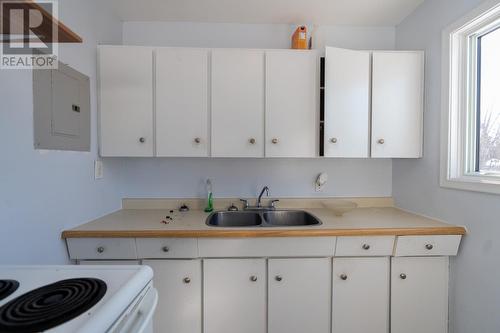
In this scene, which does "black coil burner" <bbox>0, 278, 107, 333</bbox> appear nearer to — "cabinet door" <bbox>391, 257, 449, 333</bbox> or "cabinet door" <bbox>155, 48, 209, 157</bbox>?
"cabinet door" <bbox>155, 48, 209, 157</bbox>

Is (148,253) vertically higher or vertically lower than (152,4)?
lower

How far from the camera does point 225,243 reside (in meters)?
1.33

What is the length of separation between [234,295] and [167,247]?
50cm

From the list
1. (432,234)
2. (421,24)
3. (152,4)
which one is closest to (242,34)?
(152,4)

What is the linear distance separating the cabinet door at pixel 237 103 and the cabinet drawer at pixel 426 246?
1075 mm

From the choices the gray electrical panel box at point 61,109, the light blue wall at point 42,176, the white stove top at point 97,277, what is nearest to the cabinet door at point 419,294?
the white stove top at point 97,277

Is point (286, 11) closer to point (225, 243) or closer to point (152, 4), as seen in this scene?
point (152, 4)

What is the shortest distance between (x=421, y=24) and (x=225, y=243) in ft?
6.85

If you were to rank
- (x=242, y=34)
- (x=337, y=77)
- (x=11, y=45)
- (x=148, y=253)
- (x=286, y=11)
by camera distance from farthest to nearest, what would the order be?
1. (x=242, y=34)
2. (x=286, y=11)
3. (x=337, y=77)
4. (x=148, y=253)
5. (x=11, y=45)

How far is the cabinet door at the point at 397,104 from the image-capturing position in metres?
1.63

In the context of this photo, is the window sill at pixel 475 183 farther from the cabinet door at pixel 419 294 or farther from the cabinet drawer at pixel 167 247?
the cabinet drawer at pixel 167 247

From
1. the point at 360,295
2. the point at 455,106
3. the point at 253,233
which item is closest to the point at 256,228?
the point at 253,233

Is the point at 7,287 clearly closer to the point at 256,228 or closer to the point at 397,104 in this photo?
the point at 256,228

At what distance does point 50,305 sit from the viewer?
1.96 ft
